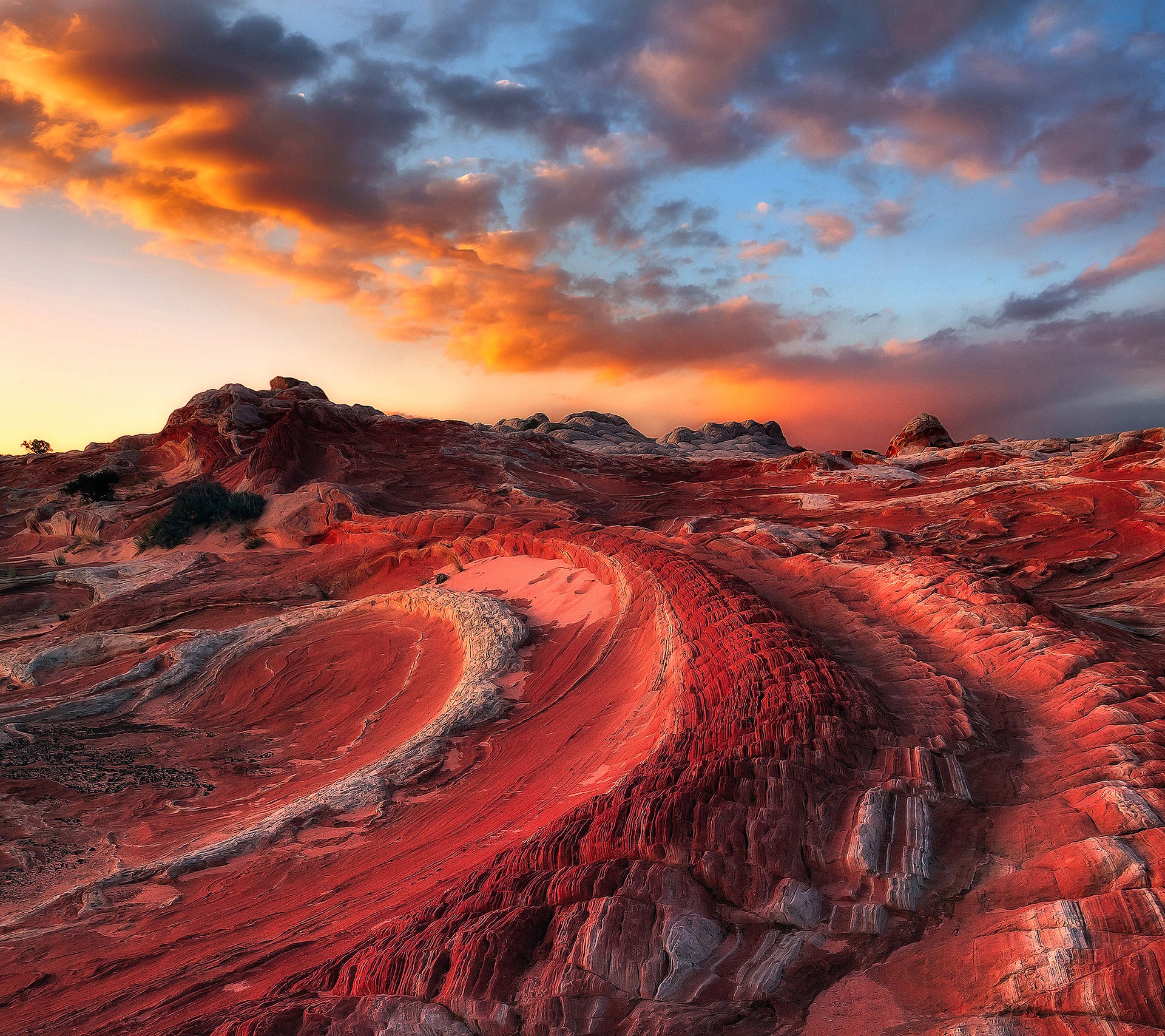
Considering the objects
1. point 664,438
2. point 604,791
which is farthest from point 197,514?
point 664,438

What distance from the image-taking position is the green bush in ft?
74.5

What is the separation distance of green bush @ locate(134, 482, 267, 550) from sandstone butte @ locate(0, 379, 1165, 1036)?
544 cm

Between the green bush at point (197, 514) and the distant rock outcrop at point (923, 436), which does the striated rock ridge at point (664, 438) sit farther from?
the green bush at point (197, 514)

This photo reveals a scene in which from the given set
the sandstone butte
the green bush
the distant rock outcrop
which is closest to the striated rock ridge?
the distant rock outcrop

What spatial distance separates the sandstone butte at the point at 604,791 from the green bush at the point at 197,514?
5.44 meters

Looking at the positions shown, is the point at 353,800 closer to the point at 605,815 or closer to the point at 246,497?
the point at 605,815

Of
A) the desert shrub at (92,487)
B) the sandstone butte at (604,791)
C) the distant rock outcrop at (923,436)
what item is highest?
the distant rock outcrop at (923,436)

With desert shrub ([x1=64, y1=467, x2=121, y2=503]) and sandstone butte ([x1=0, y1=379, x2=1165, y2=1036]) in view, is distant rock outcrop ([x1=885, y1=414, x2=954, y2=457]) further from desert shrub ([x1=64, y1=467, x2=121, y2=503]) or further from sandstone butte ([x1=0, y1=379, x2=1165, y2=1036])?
desert shrub ([x1=64, y1=467, x2=121, y2=503])

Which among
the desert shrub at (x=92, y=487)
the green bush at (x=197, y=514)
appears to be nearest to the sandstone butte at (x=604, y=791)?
the green bush at (x=197, y=514)

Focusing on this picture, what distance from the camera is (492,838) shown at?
19.5ft

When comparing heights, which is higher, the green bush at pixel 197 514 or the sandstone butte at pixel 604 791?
the green bush at pixel 197 514

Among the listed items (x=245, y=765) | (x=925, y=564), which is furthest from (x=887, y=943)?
(x=245, y=765)

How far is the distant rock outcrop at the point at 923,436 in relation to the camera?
44.4 m

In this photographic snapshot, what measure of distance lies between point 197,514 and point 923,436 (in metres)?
40.0
